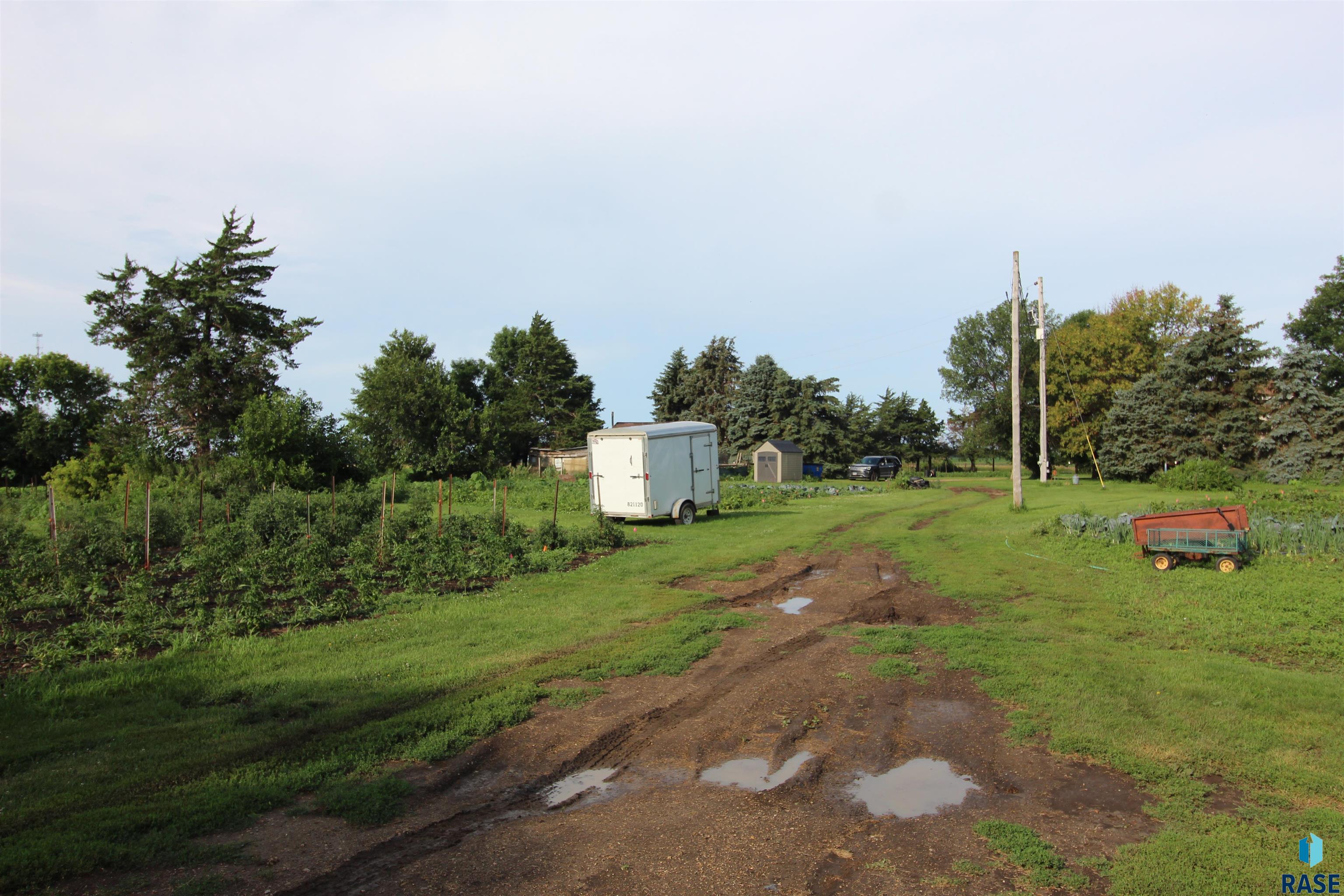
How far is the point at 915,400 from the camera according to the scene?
6600 cm

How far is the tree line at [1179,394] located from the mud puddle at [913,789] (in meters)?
32.6

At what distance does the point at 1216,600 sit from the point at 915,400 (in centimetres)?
5680

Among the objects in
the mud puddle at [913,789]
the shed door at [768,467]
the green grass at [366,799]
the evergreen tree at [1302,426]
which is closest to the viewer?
the green grass at [366,799]

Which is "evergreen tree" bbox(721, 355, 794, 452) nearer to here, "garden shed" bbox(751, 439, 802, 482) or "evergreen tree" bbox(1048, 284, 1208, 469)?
"garden shed" bbox(751, 439, 802, 482)

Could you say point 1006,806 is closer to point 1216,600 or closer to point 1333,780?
point 1333,780

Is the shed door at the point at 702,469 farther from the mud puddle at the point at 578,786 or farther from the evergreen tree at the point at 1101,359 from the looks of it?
the evergreen tree at the point at 1101,359

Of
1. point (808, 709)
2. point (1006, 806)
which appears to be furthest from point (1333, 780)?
point (808, 709)

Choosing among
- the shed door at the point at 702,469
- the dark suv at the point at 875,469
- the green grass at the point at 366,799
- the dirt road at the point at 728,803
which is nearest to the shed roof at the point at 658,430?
the shed door at the point at 702,469

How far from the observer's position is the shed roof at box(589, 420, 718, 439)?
849 inches

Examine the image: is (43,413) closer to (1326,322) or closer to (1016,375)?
(1016,375)

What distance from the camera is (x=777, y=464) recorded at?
2012 inches

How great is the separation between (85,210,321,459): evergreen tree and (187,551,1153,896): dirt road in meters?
38.3

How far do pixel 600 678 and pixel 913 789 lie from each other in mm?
3485

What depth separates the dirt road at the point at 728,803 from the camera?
404 cm
